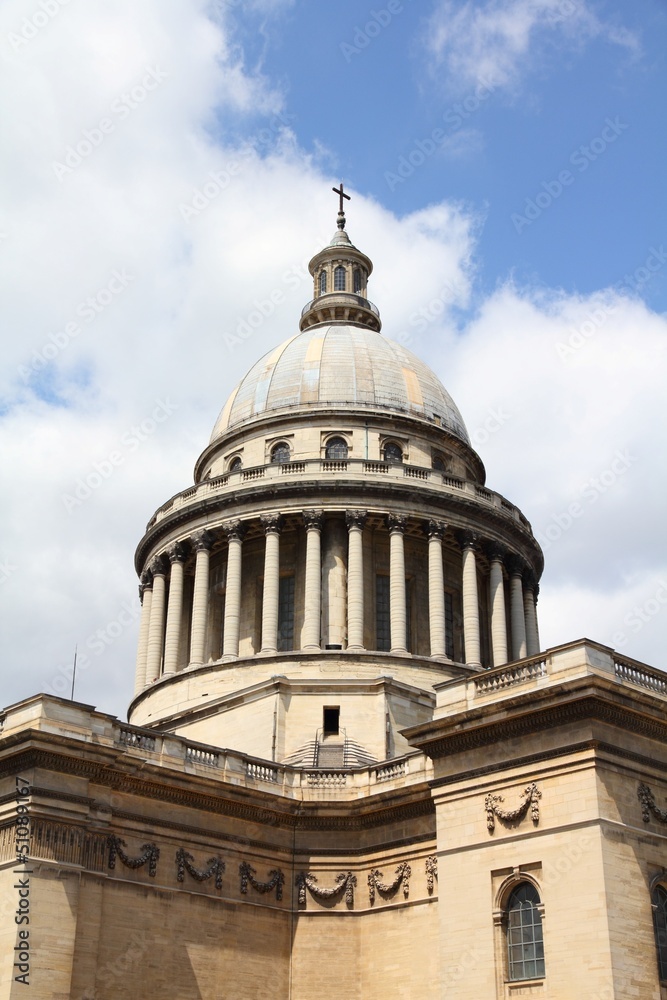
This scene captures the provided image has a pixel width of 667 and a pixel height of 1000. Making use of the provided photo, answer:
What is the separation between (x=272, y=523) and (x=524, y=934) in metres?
22.6

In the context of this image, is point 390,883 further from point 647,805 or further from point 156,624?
point 156,624

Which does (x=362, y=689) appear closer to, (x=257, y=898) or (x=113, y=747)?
(x=257, y=898)

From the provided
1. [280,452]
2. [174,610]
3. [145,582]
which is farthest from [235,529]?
[145,582]

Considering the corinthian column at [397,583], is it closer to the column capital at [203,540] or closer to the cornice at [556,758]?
the column capital at [203,540]

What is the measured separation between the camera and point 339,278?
63062mm

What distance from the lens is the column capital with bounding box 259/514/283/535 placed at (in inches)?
1927

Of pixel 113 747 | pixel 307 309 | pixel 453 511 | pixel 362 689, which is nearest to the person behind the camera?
pixel 113 747

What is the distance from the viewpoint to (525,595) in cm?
5388

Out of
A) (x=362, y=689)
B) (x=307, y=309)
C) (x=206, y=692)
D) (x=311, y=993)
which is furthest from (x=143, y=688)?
(x=307, y=309)

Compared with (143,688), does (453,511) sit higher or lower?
higher

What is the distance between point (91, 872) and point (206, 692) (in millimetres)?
14541

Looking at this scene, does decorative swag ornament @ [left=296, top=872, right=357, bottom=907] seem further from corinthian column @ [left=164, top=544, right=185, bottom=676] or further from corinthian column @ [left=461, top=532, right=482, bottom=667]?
corinthian column @ [left=164, top=544, right=185, bottom=676]

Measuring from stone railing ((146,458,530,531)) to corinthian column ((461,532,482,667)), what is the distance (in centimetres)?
204

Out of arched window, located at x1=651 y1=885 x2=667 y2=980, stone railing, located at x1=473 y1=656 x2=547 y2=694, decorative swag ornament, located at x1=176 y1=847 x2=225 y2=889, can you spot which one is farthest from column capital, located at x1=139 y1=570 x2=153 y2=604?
arched window, located at x1=651 y1=885 x2=667 y2=980
